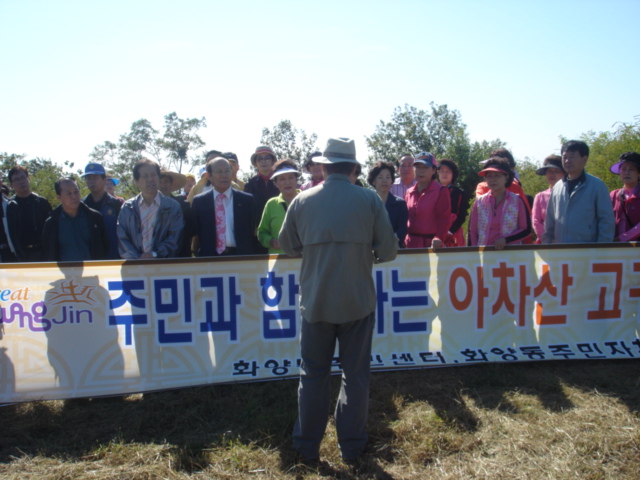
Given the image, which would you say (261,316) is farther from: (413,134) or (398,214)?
(413,134)

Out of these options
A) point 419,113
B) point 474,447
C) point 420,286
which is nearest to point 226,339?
point 420,286

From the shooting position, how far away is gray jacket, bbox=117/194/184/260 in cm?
479

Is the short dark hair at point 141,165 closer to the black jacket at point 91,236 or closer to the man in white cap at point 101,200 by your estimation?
the black jacket at point 91,236

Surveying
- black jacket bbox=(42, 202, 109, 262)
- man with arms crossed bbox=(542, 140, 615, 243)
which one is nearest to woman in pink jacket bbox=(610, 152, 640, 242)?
man with arms crossed bbox=(542, 140, 615, 243)

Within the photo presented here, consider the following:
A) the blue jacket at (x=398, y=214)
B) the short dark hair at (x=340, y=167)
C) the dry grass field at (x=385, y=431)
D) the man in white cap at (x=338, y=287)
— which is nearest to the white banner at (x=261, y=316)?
the dry grass field at (x=385, y=431)

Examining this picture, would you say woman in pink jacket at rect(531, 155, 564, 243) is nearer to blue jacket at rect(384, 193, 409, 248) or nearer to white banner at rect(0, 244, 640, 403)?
white banner at rect(0, 244, 640, 403)

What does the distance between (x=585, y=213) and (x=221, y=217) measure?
11.8 feet

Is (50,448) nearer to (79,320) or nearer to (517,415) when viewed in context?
(79,320)

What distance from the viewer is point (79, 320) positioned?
4.43 metres

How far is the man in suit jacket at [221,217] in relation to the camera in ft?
16.4

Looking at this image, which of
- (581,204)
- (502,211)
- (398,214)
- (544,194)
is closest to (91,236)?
(398,214)

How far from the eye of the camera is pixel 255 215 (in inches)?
207

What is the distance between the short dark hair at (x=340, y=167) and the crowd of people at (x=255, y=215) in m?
1.28

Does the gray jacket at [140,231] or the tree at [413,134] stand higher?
Result: the tree at [413,134]
